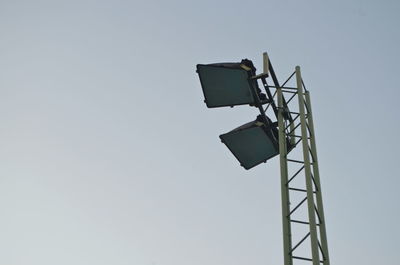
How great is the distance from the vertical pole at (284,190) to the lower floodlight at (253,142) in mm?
250

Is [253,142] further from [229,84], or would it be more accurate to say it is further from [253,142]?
[229,84]

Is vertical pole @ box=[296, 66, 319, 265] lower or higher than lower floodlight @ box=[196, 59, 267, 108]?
lower

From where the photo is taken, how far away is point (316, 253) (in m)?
5.64

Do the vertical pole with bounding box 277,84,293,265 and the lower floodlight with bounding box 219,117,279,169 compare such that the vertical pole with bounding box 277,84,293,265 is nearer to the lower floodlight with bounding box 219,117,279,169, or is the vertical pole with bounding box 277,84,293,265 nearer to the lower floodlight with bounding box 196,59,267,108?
the lower floodlight with bounding box 219,117,279,169

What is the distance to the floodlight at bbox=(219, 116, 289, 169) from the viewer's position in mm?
7453

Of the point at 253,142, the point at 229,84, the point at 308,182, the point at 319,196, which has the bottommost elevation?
the point at 319,196

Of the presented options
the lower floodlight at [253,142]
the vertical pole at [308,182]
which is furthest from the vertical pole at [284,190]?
the vertical pole at [308,182]

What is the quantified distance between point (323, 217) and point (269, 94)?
264 cm

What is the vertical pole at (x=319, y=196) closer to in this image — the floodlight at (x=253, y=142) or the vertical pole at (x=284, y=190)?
the vertical pole at (x=284, y=190)

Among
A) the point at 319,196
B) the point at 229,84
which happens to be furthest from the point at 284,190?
the point at 229,84

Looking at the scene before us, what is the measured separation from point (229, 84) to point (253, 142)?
128cm

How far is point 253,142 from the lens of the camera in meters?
7.70

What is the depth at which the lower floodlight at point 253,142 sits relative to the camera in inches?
293

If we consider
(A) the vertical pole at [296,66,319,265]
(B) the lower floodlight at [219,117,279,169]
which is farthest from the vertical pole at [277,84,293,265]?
(A) the vertical pole at [296,66,319,265]
